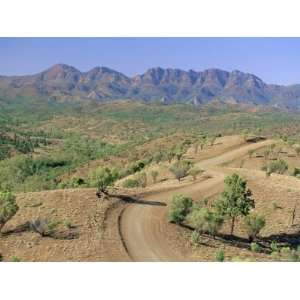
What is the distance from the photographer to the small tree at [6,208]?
92.4 feet

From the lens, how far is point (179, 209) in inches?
1183

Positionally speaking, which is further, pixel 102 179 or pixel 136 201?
pixel 102 179

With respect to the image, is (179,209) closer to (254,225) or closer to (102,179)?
(254,225)

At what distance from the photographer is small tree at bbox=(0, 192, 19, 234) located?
28172 millimetres

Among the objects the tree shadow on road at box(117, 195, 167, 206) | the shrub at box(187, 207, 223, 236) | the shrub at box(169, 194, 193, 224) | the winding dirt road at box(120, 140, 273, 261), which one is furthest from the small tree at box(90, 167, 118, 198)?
the shrub at box(187, 207, 223, 236)

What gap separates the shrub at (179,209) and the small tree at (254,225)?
3.64 metres

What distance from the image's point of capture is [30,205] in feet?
104

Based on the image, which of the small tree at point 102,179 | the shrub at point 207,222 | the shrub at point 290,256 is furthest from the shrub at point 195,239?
the small tree at point 102,179

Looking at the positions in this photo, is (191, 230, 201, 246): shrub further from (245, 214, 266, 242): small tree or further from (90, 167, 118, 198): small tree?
(90, 167, 118, 198): small tree

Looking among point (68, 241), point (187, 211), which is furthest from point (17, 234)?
point (187, 211)

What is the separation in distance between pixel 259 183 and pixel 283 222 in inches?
285

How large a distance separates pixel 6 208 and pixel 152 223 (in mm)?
8447

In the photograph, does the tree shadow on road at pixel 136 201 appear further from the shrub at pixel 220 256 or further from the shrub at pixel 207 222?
the shrub at pixel 220 256

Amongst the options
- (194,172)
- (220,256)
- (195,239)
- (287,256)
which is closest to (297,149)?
(194,172)
